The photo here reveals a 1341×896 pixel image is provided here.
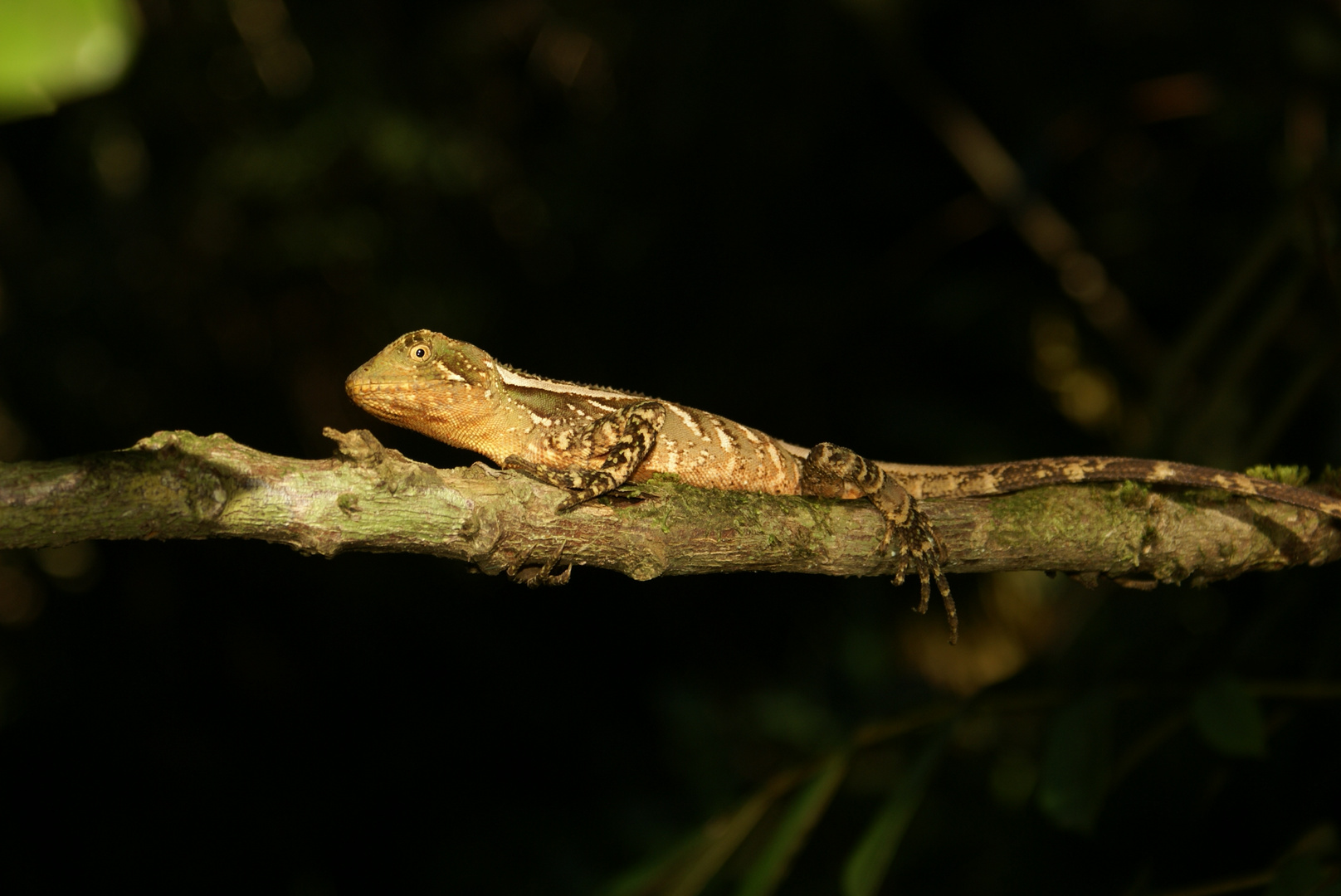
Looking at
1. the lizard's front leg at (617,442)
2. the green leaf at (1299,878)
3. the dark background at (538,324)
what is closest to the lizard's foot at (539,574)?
the lizard's front leg at (617,442)

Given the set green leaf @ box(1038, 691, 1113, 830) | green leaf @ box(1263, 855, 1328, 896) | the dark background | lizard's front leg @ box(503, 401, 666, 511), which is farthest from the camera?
the dark background

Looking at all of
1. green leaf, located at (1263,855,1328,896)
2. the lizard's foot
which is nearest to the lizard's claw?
the lizard's foot

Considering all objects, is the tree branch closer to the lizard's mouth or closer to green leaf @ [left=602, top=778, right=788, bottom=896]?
green leaf @ [left=602, top=778, right=788, bottom=896]

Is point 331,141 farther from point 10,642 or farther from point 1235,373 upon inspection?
point 1235,373

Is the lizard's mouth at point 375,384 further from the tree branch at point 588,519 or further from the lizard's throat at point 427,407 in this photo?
the tree branch at point 588,519

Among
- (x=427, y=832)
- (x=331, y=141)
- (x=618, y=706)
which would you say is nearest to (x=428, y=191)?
(x=331, y=141)
